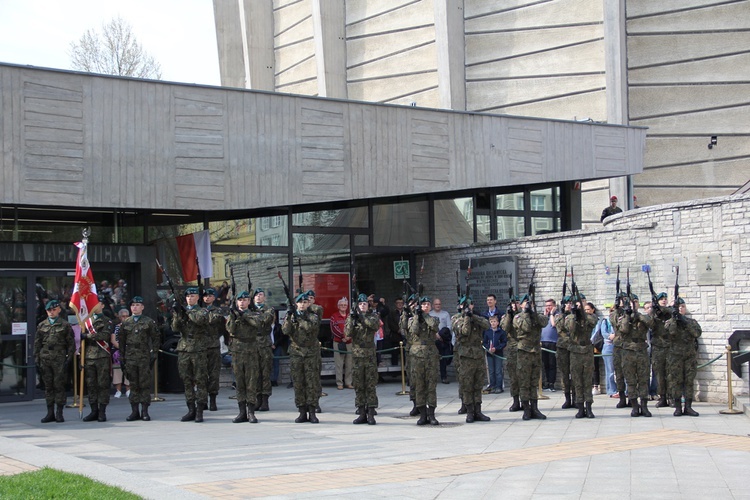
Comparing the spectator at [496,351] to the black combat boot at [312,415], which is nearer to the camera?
the black combat boot at [312,415]

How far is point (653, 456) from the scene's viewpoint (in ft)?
30.8

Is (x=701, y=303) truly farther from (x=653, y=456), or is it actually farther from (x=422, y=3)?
(x=422, y=3)

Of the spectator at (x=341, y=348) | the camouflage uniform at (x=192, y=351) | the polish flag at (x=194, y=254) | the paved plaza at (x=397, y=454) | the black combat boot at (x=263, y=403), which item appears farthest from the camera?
the spectator at (x=341, y=348)

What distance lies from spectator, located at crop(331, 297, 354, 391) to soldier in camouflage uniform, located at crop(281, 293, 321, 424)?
164 inches

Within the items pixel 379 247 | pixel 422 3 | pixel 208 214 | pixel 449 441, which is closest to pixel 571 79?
pixel 422 3

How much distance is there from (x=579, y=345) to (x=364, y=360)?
3.22 m

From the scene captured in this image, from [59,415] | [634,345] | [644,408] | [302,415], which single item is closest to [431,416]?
[302,415]

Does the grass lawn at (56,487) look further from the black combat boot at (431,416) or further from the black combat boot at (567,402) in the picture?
the black combat boot at (567,402)

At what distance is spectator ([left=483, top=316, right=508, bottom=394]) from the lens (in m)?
16.6

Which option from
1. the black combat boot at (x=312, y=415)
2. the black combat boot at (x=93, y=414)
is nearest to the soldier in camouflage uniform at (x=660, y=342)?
the black combat boot at (x=312, y=415)

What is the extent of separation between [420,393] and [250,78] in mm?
25223

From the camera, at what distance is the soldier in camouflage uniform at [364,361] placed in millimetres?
12641

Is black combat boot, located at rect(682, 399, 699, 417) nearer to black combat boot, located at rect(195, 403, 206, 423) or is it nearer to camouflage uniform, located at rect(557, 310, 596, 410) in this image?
camouflage uniform, located at rect(557, 310, 596, 410)

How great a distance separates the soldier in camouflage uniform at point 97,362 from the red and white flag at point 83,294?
0.13 metres
